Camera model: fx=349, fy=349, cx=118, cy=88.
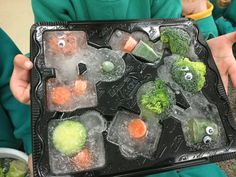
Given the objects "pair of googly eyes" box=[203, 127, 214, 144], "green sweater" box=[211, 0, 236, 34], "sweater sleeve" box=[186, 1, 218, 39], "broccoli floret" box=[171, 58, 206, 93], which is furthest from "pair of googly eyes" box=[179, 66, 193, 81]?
"green sweater" box=[211, 0, 236, 34]

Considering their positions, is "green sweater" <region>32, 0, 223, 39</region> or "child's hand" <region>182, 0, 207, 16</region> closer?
"green sweater" <region>32, 0, 223, 39</region>

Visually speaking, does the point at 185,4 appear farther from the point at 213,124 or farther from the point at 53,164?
the point at 53,164

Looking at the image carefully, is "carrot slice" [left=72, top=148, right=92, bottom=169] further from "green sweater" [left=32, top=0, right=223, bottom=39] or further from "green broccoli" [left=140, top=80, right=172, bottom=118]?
"green sweater" [left=32, top=0, right=223, bottom=39]

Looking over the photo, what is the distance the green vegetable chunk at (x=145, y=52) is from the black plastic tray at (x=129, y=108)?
0.01 metres

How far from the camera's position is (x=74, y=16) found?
0.83 meters

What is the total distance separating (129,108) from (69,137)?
0.39ft

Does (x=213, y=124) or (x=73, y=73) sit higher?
(x=73, y=73)

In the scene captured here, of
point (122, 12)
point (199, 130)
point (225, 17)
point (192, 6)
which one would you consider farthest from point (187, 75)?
point (225, 17)

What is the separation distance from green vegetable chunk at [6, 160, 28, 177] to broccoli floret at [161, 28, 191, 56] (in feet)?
1.54

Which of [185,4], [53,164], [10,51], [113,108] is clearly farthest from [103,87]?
[185,4]

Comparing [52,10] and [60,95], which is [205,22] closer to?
[52,10]

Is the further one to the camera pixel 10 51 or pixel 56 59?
pixel 10 51

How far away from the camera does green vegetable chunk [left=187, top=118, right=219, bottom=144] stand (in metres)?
0.63

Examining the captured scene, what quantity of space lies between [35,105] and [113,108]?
14cm
